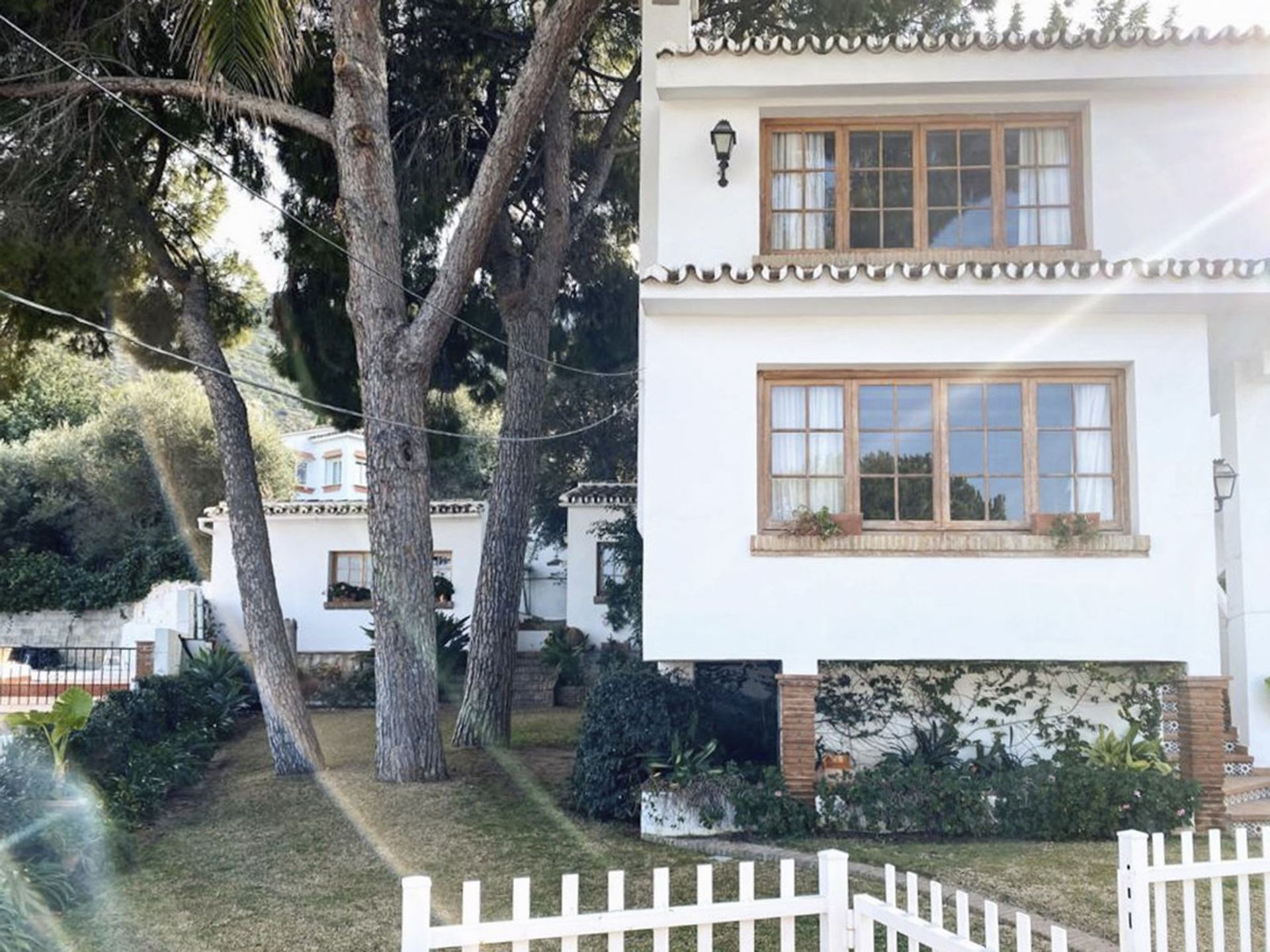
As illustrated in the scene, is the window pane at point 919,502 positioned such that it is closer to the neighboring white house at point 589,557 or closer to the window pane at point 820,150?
the window pane at point 820,150

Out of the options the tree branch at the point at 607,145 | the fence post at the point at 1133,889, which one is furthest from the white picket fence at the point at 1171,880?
the tree branch at the point at 607,145

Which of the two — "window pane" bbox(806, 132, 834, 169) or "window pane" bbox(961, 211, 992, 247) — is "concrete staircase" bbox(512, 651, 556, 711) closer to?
"window pane" bbox(806, 132, 834, 169)

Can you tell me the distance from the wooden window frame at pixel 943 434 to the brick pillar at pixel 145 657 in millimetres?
12518

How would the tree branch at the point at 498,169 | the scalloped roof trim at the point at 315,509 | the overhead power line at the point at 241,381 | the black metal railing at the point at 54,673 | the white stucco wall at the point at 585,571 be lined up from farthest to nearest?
the scalloped roof trim at the point at 315,509, the white stucco wall at the point at 585,571, the black metal railing at the point at 54,673, the tree branch at the point at 498,169, the overhead power line at the point at 241,381

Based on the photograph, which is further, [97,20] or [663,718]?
[97,20]

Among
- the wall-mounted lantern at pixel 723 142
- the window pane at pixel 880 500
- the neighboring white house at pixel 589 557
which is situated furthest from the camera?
the neighboring white house at pixel 589 557

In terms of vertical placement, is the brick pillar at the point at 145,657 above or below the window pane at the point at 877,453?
below

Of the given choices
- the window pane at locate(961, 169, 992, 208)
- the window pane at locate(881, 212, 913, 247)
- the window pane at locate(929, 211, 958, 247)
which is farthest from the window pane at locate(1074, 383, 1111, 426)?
the window pane at locate(881, 212, 913, 247)

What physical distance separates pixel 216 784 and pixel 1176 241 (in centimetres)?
1166

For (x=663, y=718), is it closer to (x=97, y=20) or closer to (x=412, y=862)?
(x=412, y=862)

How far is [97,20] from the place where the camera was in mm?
13656

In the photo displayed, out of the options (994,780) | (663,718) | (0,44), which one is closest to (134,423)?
(0,44)

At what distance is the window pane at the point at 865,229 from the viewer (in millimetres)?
11844

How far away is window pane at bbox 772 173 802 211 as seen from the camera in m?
11.9
